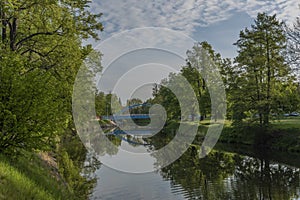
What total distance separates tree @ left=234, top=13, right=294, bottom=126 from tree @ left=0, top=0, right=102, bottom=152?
1804 centimetres

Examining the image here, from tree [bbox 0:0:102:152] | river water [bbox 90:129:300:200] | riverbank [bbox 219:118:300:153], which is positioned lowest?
river water [bbox 90:129:300:200]

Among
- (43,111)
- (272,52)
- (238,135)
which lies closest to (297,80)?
(272,52)

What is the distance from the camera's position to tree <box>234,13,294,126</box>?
30.9 meters

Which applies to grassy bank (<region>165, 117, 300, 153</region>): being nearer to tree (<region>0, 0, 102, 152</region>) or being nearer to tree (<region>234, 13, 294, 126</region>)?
tree (<region>234, 13, 294, 126</region>)

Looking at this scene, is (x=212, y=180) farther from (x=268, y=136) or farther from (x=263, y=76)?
(x=263, y=76)

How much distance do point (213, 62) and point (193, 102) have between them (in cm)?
676

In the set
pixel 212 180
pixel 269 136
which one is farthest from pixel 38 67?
pixel 269 136

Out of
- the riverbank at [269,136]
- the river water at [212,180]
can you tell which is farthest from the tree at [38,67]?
the riverbank at [269,136]

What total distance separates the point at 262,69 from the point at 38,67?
23.4 metres

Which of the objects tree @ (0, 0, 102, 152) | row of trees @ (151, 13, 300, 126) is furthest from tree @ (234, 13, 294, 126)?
tree @ (0, 0, 102, 152)

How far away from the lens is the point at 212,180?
17484mm

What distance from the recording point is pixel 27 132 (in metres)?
8.82

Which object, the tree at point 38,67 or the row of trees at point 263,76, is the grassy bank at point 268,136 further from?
the tree at point 38,67

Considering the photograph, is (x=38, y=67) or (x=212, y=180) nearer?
(x=38, y=67)
